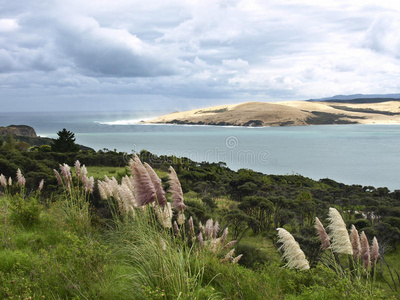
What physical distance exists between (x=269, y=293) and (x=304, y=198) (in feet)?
51.4

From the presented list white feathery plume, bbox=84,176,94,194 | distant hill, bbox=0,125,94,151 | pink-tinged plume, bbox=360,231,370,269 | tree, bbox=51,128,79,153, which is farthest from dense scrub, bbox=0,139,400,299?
distant hill, bbox=0,125,94,151

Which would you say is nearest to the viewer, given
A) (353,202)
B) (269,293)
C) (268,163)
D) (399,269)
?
(269,293)

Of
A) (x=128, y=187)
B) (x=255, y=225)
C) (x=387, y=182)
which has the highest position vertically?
(x=128, y=187)

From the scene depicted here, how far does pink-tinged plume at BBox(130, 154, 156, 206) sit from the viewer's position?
418 cm

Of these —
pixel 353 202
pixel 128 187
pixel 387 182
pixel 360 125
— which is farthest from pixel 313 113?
pixel 128 187

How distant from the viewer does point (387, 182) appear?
49.4 meters

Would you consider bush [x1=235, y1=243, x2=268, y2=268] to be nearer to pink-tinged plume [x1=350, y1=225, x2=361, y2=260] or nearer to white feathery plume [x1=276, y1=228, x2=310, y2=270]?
pink-tinged plume [x1=350, y1=225, x2=361, y2=260]

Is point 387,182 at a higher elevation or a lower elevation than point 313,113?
lower

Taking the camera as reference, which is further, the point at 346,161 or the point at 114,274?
the point at 346,161

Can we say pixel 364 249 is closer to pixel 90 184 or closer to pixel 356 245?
pixel 356 245

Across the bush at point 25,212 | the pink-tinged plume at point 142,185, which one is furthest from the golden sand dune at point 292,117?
the pink-tinged plume at point 142,185

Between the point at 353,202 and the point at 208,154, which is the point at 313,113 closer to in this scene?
the point at 208,154

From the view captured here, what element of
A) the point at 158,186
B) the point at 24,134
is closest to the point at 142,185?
the point at 158,186

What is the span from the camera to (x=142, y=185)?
4.21 meters
